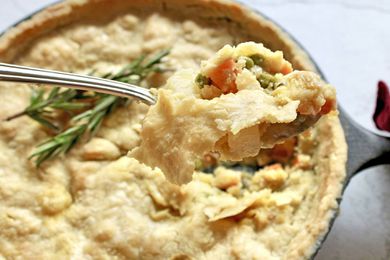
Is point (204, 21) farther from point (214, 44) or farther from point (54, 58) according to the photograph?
point (54, 58)

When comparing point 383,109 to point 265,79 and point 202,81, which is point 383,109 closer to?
point 265,79

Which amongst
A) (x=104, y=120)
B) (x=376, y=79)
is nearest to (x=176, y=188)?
(x=104, y=120)

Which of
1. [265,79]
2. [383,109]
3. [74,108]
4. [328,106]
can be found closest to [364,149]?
[383,109]

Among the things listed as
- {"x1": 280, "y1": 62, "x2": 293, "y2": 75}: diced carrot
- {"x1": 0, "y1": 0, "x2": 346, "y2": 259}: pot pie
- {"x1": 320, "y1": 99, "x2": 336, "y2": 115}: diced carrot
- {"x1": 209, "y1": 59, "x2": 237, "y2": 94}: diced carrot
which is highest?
{"x1": 209, "y1": 59, "x2": 237, "y2": 94}: diced carrot

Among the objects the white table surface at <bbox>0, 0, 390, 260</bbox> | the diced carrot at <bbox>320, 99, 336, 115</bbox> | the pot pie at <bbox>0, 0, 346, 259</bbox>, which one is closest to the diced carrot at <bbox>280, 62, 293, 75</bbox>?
the diced carrot at <bbox>320, 99, 336, 115</bbox>

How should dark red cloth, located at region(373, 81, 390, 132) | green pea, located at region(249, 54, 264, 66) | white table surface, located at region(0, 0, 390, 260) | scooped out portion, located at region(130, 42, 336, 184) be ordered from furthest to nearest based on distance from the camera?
white table surface, located at region(0, 0, 390, 260) → dark red cloth, located at region(373, 81, 390, 132) → green pea, located at region(249, 54, 264, 66) → scooped out portion, located at region(130, 42, 336, 184)

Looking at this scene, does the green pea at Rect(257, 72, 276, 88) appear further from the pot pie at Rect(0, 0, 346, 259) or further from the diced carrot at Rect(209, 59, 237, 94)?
the pot pie at Rect(0, 0, 346, 259)
